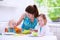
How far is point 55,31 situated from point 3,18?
88 centimetres

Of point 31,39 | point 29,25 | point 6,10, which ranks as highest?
point 6,10

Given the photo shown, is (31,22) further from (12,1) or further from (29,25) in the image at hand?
(12,1)

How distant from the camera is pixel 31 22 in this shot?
2521 millimetres

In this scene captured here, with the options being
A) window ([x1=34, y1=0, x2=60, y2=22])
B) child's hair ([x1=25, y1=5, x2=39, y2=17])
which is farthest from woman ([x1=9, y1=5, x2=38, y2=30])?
window ([x1=34, y1=0, x2=60, y2=22])

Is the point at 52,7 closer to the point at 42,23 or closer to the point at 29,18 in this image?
the point at 42,23

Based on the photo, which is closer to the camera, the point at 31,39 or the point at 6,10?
the point at 31,39

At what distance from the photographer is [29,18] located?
253 cm

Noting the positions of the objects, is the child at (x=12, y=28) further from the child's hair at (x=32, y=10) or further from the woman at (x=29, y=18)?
the child's hair at (x=32, y=10)

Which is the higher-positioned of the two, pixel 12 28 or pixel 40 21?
pixel 40 21

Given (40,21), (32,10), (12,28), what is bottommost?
(12,28)

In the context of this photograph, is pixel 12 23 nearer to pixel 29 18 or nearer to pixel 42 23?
pixel 29 18

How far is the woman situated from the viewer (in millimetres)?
2504

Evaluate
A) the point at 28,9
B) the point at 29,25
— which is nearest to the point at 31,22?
the point at 29,25

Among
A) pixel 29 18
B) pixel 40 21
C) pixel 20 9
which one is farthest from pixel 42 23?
pixel 20 9
